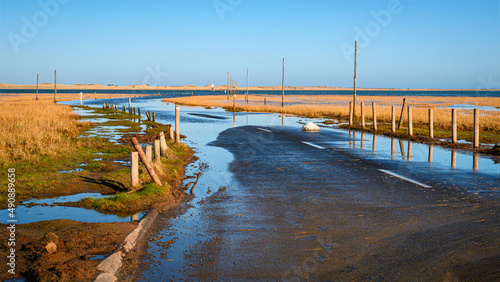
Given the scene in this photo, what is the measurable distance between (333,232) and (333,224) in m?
0.43

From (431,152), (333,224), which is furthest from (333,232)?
(431,152)

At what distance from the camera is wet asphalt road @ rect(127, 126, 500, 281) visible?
16.8 feet

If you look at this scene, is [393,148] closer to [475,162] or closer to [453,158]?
[453,158]

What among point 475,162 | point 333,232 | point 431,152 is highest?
point 431,152

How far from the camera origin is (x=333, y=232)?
21.5 feet

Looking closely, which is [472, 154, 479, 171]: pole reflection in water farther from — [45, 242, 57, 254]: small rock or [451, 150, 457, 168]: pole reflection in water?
[45, 242, 57, 254]: small rock

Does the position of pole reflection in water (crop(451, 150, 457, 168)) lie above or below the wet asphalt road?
above

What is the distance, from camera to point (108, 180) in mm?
10625

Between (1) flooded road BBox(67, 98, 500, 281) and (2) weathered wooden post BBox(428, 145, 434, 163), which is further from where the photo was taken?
(2) weathered wooden post BBox(428, 145, 434, 163)

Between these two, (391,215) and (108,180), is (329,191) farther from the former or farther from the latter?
(108,180)

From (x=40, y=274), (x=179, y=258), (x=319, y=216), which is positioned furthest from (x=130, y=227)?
(x=319, y=216)

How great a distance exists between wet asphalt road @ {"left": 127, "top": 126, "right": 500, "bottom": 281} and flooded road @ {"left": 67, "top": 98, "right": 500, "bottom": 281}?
15mm

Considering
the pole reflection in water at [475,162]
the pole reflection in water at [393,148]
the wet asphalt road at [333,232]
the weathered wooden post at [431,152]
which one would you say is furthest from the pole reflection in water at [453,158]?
the wet asphalt road at [333,232]

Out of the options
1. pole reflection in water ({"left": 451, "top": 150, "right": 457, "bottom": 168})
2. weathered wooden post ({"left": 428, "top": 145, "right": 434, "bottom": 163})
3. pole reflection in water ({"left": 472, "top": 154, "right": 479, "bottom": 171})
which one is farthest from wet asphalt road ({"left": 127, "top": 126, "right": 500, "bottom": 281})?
weathered wooden post ({"left": 428, "top": 145, "right": 434, "bottom": 163})
